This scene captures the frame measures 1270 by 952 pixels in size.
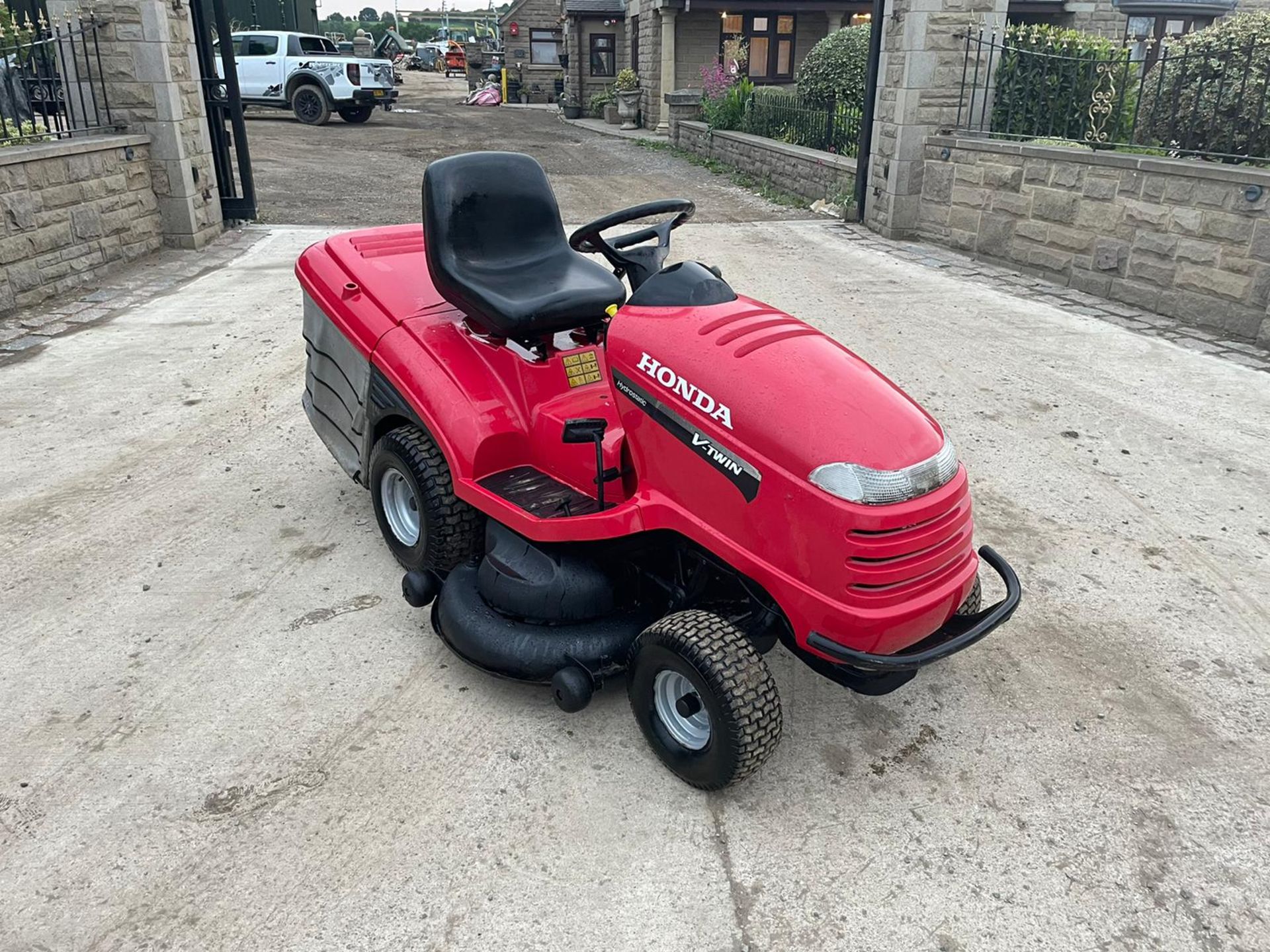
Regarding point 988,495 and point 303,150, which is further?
point 303,150

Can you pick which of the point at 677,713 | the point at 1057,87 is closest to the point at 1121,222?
the point at 1057,87

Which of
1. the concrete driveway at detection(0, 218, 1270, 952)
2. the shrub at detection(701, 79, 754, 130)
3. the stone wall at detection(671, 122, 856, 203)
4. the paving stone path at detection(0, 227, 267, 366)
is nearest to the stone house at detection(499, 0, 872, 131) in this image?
the shrub at detection(701, 79, 754, 130)

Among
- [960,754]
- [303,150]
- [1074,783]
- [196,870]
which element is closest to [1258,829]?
[1074,783]

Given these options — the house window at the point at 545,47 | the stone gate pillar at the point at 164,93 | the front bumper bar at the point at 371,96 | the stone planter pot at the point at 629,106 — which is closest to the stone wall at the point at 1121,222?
the stone gate pillar at the point at 164,93

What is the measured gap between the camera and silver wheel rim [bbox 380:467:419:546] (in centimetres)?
321

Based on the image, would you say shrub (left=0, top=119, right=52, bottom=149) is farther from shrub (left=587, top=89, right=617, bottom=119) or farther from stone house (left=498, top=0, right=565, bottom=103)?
stone house (left=498, top=0, right=565, bottom=103)

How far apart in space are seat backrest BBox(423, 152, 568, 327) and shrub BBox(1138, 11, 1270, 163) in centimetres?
550

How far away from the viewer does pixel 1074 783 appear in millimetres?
2414

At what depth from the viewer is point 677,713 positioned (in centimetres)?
239

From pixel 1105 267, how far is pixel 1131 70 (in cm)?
277

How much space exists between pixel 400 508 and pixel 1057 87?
7.76 meters

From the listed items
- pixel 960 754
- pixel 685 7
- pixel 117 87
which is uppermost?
pixel 685 7

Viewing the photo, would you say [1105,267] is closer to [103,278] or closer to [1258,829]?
[1258,829]

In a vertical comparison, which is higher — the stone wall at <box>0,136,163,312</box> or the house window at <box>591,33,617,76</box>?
the house window at <box>591,33,617,76</box>
